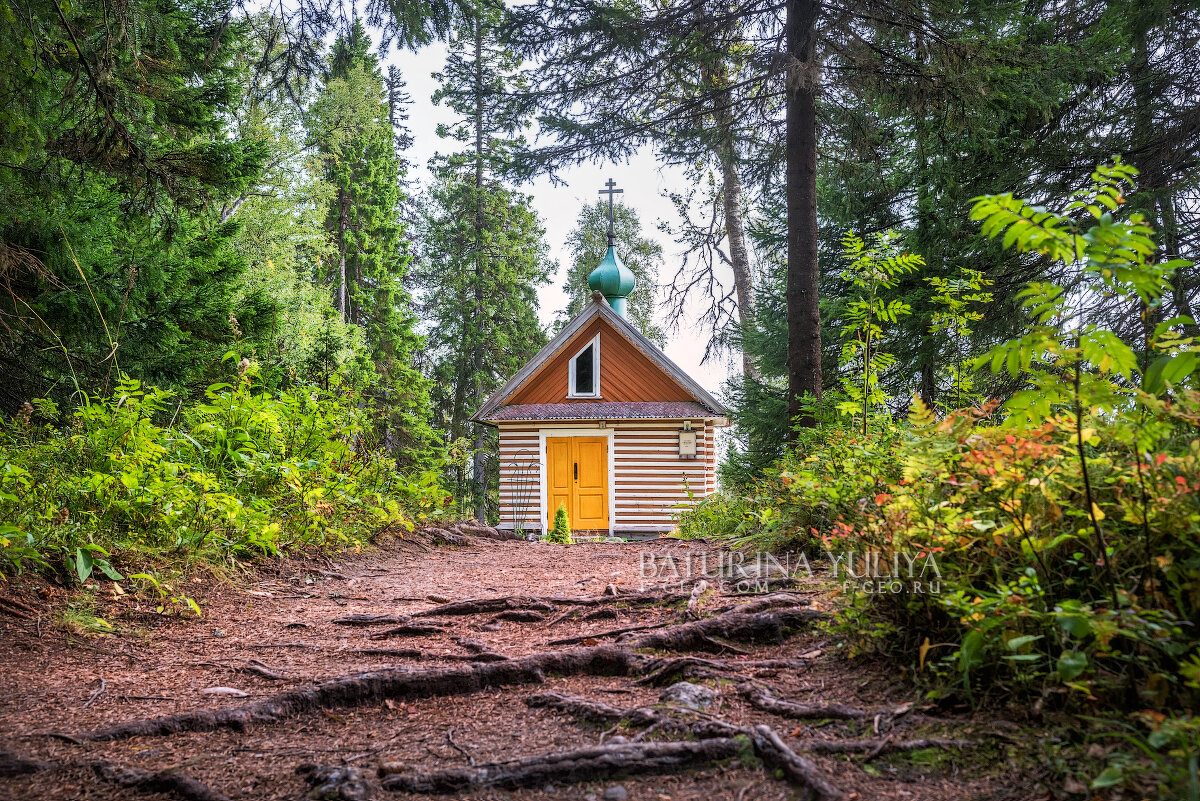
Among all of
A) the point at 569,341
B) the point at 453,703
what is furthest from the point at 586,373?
the point at 453,703

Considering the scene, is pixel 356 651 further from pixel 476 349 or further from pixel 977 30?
pixel 476 349

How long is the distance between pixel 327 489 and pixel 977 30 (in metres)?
9.59

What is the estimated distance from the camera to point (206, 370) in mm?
8938

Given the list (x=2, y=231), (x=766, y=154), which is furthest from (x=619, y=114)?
(x=2, y=231)

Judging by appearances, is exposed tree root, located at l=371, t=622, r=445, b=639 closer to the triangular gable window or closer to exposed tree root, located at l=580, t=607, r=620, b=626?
exposed tree root, located at l=580, t=607, r=620, b=626

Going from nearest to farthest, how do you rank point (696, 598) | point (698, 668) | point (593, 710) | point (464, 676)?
point (593, 710) < point (698, 668) < point (464, 676) < point (696, 598)

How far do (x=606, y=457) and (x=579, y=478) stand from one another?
804 millimetres

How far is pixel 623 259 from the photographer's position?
28.0 meters

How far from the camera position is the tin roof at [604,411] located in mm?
14734

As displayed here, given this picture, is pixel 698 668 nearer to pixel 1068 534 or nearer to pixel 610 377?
pixel 1068 534

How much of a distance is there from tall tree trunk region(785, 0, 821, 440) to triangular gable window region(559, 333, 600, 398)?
7.37 m

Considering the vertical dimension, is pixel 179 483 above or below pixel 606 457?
below

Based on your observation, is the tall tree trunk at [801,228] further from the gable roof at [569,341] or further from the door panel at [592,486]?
the door panel at [592,486]

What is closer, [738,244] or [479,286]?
[738,244]
